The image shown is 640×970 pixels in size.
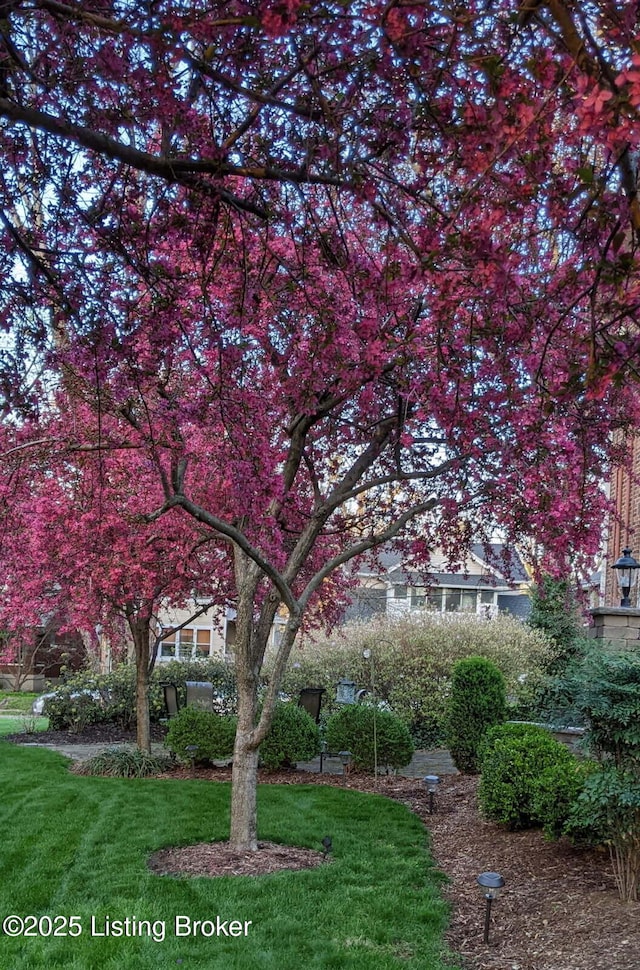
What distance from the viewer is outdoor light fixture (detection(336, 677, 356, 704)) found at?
12531mm

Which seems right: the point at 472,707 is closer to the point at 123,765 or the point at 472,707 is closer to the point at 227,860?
the point at 123,765

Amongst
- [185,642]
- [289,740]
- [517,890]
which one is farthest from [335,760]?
[185,642]

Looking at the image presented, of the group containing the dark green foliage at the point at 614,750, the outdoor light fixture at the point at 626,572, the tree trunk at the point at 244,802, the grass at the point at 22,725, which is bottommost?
the grass at the point at 22,725

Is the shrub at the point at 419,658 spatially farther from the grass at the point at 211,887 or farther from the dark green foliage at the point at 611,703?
the dark green foliage at the point at 611,703

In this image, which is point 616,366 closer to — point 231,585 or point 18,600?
point 231,585

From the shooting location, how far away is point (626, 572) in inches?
383

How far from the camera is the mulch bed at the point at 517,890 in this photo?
3.82 meters

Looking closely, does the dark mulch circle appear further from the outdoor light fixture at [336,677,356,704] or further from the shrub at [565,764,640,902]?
the outdoor light fixture at [336,677,356,704]

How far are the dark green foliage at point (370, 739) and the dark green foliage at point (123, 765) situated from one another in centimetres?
207

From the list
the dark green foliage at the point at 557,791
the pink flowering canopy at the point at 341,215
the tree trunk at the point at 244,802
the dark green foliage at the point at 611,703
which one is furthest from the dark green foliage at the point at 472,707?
the dark green foliage at the point at 611,703

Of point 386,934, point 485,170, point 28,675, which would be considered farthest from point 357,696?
point 28,675

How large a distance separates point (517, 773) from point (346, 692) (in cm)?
674

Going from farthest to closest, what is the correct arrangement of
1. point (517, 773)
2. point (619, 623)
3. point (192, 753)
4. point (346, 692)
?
point (346, 692)
point (192, 753)
point (619, 623)
point (517, 773)

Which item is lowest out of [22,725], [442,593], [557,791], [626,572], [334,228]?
[22,725]
